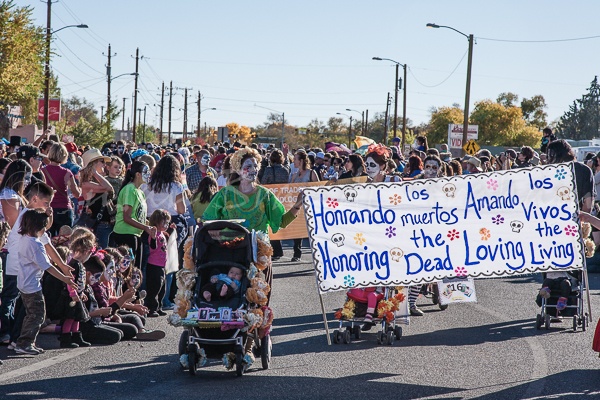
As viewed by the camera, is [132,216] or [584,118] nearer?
[132,216]

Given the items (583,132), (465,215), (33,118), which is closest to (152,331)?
(465,215)

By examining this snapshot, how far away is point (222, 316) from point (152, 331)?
1.84 metres

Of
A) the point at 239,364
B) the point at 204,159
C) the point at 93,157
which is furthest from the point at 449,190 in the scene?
the point at 204,159

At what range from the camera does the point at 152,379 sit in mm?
5938

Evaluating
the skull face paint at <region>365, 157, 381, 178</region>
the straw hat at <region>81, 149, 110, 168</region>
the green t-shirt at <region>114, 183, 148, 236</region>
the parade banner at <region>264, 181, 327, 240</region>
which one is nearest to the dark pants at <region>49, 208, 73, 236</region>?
the straw hat at <region>81, 149, 110, 168</region>

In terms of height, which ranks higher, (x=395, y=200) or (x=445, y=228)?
(x=395, y=200)

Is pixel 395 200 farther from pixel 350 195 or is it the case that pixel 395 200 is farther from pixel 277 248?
pixel 277 248

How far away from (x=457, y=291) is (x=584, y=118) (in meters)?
125

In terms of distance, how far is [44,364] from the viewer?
20.8ft

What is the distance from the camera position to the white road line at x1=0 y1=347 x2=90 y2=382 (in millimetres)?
5926

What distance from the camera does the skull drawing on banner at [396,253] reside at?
22.3ft

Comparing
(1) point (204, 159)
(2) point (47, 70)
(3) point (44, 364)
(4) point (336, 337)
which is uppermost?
(2) point (47, 70)

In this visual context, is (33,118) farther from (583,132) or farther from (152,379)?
(583,132)

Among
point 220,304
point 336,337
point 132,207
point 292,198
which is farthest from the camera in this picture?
point 292,198
